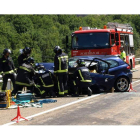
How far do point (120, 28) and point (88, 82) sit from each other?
1107 centimetres

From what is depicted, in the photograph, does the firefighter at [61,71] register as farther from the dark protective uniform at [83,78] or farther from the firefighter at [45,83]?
the dark protective uniform at [83,78]

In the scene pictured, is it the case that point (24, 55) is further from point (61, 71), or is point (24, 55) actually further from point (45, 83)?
point (61, 71)

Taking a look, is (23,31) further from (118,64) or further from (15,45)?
(118,64)

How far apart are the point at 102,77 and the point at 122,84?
1.03 metres

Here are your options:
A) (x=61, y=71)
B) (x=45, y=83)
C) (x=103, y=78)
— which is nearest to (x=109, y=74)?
(x=103, y=78)

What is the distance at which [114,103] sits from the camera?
11.5 metres

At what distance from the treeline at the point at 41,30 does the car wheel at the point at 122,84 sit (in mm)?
57675

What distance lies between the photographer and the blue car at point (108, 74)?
1391cm

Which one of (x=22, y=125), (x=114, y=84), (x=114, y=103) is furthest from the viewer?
(x=114, y=84)

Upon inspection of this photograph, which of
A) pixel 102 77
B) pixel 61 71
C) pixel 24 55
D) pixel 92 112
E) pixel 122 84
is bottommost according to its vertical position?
pixel 92 112

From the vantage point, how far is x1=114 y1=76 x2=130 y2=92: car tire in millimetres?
14367

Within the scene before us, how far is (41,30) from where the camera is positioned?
9181cm

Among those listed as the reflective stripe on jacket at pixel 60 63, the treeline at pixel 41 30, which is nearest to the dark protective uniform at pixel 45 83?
the reflective stripe on jacket at pixel 60 63

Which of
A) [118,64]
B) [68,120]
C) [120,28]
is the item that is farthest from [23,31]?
[68,120]
